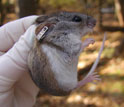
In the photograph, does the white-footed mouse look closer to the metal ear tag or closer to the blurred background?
the metal ear tag

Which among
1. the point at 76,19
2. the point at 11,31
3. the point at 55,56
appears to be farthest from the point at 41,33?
the point at 11,31

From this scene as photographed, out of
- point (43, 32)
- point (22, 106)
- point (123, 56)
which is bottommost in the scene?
point (123, 56)

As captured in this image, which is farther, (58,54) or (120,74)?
(120,74)

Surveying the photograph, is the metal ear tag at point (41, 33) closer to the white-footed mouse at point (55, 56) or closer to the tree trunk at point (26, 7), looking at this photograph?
the white-footed mouse at point (55, 56)

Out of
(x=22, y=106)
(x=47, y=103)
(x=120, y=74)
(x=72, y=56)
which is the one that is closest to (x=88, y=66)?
(x=120, y=74)

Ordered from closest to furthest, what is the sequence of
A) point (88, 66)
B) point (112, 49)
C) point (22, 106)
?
point (22, 106) < point (88, 66) < point (112, 49)

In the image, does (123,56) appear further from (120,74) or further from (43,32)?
(43,32)

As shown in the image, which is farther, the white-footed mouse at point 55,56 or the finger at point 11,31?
the finger at point 11,31

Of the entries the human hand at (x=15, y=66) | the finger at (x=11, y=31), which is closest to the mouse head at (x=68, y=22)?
the human hand at (x=15, y=66)
